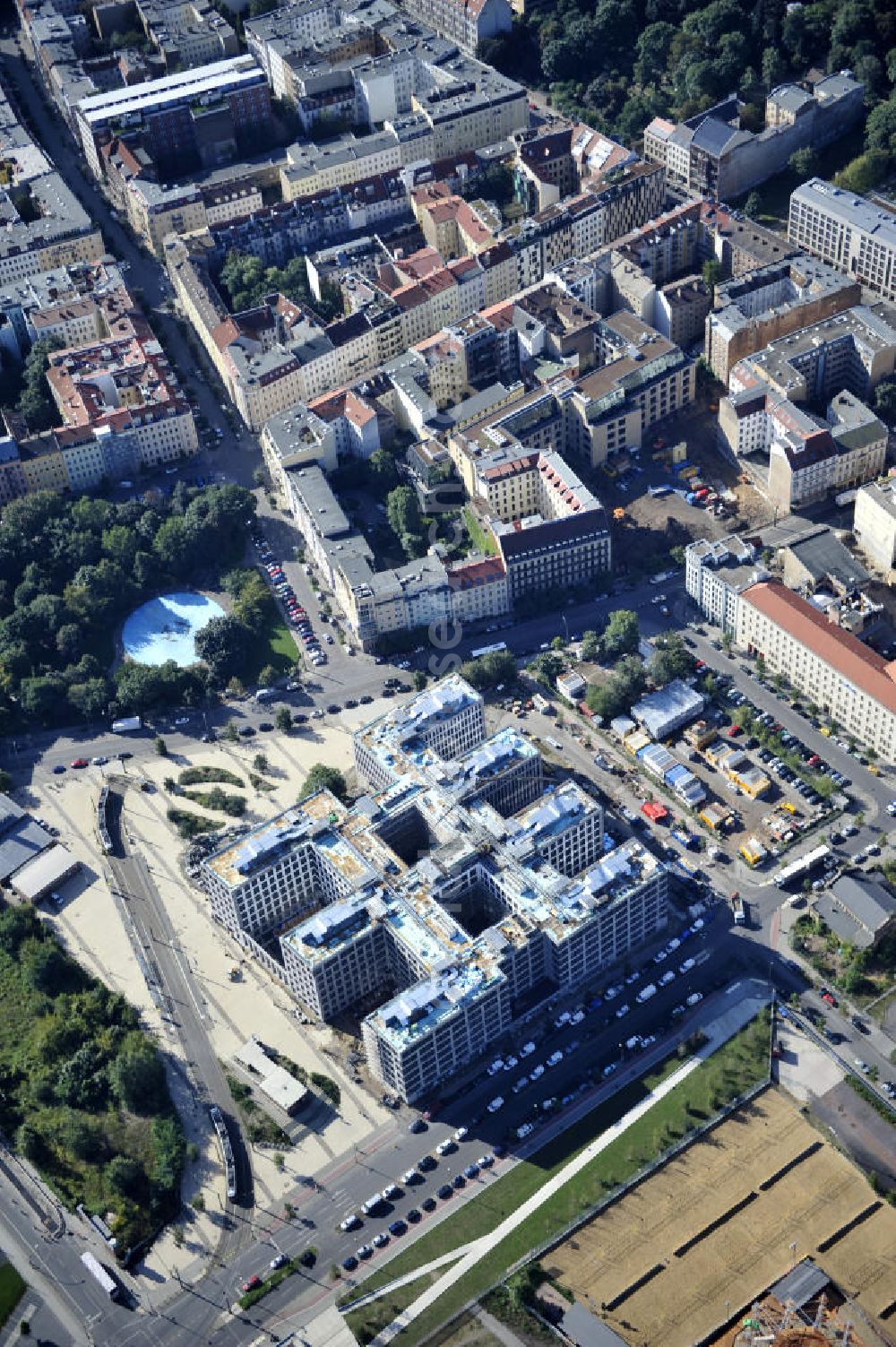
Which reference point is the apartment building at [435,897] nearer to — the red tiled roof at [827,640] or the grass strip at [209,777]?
the grass strip at [209,777]

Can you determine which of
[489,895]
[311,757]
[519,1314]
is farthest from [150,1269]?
[311,757]

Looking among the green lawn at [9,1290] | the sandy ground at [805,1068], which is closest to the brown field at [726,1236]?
the sandy ground at [805,1068]

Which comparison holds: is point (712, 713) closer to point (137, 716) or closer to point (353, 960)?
point (353, 960)

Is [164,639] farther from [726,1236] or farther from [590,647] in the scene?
[726,1236]

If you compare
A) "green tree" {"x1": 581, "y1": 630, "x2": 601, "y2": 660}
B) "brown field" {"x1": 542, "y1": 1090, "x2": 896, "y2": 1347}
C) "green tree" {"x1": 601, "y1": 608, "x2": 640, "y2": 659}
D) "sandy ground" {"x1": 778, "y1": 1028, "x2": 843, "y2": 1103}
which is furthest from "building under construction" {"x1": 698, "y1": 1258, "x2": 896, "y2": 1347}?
"green tree" {"x1": 581, "y1": 630, "x2": 601, "y2": 660}

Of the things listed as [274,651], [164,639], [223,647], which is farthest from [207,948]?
[164,639]

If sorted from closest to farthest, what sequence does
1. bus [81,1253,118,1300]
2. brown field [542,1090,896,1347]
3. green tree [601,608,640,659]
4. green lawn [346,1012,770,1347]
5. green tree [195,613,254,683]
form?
brown field [542,1090,896,1347]
green lawn [346,1012,770,1347]
bus [81,1253,118,1300]
green tree [601,608,640,659]
green tree [195,613,254,683]

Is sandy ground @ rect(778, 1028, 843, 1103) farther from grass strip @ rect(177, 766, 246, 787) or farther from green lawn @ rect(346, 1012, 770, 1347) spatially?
grass strip @ rect(177, 766, 246, 787)
